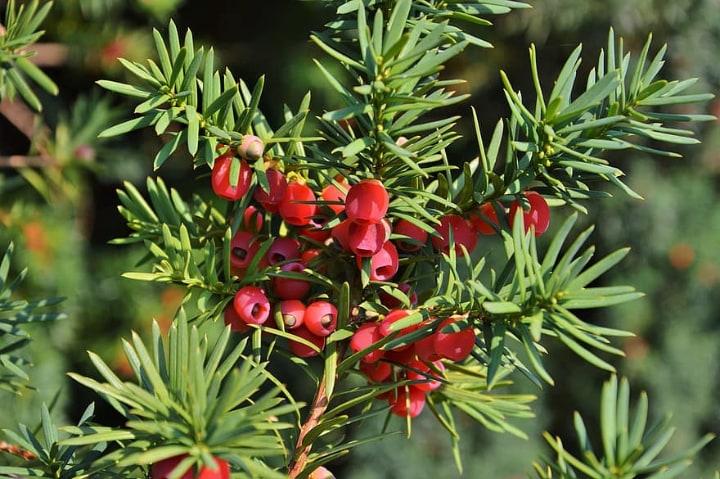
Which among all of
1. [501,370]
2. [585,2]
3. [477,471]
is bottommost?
[477,471]

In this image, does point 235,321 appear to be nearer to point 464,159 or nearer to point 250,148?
point 250,148

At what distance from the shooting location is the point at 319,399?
0.30 metres

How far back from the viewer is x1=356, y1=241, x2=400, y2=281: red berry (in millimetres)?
299

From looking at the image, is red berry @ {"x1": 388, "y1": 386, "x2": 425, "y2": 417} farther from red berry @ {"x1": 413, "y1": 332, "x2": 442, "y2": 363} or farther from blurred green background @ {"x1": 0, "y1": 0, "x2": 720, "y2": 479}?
blurred green background @ {"x1": 0, "y1": 0, "x2": 720, "y2": 479}

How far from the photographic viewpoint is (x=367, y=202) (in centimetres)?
28

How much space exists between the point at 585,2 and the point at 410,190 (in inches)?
35.1

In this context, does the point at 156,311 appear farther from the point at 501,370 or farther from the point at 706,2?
the point at 706,2

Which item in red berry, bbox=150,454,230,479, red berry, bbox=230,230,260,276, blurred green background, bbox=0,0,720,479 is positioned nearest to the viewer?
red berry, bbox=150,454,230,479

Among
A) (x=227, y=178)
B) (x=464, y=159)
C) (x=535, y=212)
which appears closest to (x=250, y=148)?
(x=227, y=178)

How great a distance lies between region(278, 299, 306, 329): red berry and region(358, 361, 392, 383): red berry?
35 mm

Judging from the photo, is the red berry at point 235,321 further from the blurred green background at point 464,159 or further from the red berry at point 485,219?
the blurred green background at point 464,159

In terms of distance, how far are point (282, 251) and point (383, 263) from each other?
51 mm

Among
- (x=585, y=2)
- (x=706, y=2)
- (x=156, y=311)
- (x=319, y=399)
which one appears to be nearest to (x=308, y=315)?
(x=319, y=399)

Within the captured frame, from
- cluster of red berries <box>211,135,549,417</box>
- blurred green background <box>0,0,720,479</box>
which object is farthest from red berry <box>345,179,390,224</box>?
blurred green background <box>0,0,720,479</box>
